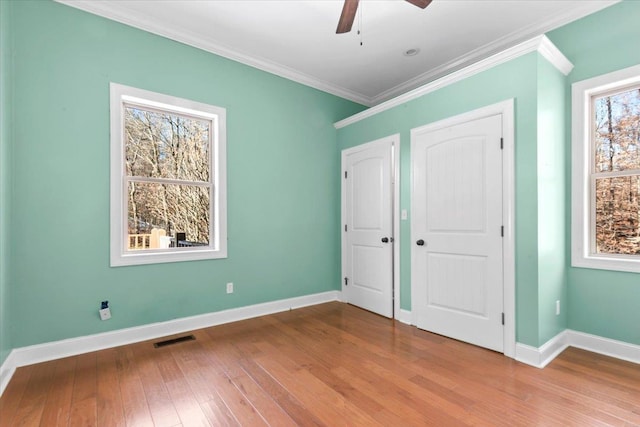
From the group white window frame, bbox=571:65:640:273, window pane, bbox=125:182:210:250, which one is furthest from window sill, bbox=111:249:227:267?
white window frame, bbox=571:65:640:273

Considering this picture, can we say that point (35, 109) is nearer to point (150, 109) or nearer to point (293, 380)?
point (150, 109)

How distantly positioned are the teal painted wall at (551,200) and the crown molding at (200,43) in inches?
103

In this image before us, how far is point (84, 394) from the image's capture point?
6.76 ft

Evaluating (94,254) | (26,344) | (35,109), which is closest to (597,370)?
(94,254)

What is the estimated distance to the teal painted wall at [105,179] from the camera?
2.49m

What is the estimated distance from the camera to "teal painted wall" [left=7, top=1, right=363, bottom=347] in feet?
8.18

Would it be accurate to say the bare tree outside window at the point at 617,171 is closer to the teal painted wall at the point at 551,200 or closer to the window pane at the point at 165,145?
the teal painted wall at the point at 551,200

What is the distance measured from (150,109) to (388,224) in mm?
2898

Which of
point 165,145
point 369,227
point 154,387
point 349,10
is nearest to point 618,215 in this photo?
point 369,227

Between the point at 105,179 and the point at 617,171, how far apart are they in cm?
460

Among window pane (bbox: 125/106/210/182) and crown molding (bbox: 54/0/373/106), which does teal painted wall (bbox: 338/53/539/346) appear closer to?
crown molding (bbox: 54/0/373/106)

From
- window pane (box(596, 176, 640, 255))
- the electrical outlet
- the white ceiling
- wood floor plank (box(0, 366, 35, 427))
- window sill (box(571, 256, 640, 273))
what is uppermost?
the white ceiling

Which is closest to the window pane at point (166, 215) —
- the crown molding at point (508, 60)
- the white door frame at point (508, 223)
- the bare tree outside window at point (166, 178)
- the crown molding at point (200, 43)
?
the bare tree outside window at point (166, 178)

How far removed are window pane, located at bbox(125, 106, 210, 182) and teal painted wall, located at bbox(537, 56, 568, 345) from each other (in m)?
3.30
